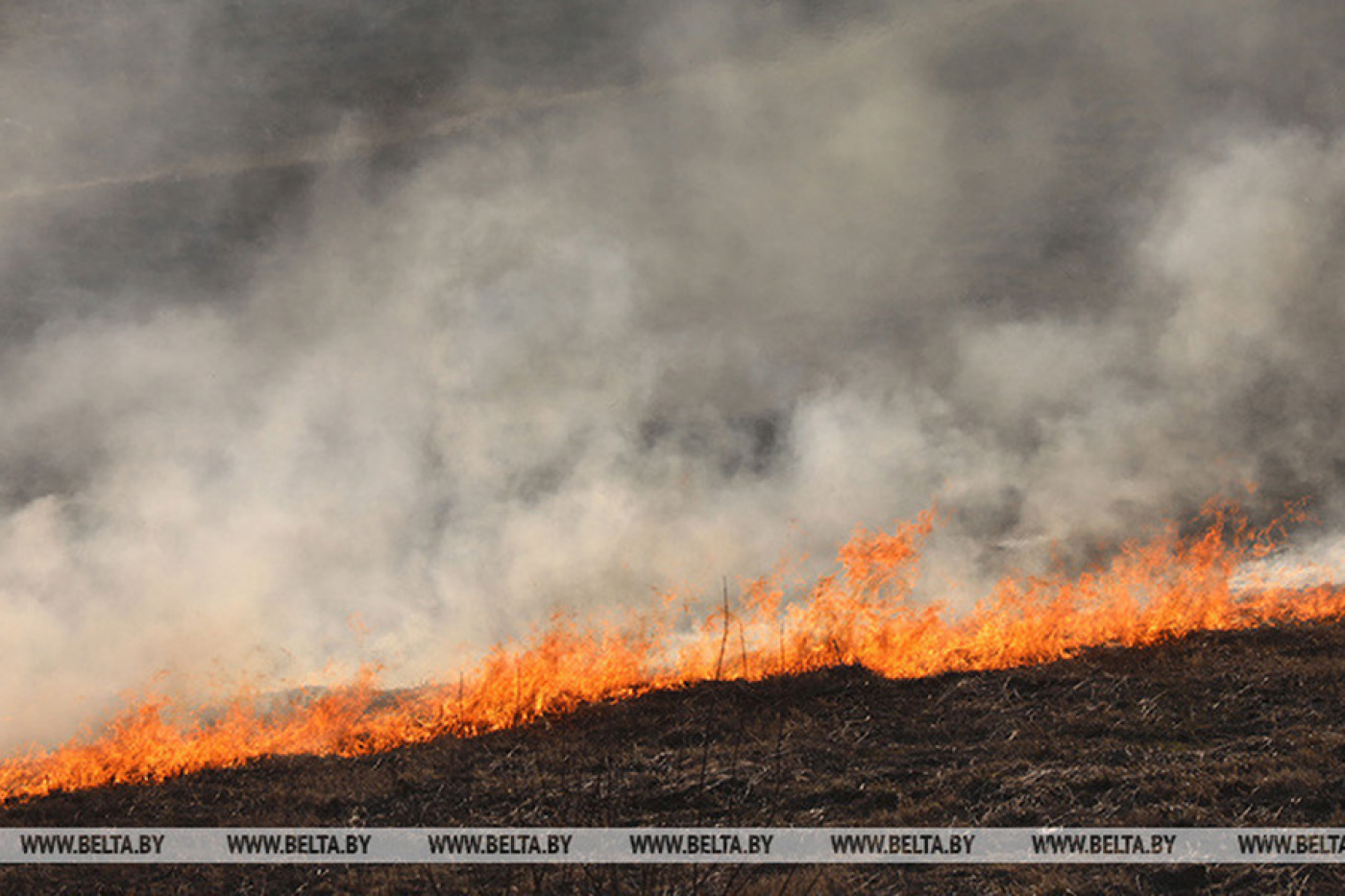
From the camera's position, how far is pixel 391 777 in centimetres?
1517

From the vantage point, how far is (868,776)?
12789mm

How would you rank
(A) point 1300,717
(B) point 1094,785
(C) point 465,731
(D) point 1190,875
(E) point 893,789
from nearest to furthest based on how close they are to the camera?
(D) point 1190,875 < (B) point 1094,785 < (E) point 893,789 < (A) point 1300,717 < (C) point 465,731

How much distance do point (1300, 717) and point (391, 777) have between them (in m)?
14.4

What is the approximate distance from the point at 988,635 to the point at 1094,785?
9587 mm

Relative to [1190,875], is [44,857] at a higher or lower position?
higher

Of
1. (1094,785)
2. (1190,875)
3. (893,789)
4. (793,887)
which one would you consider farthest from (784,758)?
(1190,875)

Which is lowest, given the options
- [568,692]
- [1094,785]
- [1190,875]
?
[1190,875]

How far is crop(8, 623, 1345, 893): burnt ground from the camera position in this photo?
356 inches

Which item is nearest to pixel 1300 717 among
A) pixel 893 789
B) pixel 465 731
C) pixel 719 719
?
pixel 893 789

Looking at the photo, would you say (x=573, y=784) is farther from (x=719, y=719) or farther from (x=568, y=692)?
(x=568, y=692)

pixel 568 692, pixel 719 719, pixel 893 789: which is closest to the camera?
pixel 893 789

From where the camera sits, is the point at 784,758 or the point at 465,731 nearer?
the point at 784,758

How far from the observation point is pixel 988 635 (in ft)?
67.1

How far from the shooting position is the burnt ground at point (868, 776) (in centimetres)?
905
